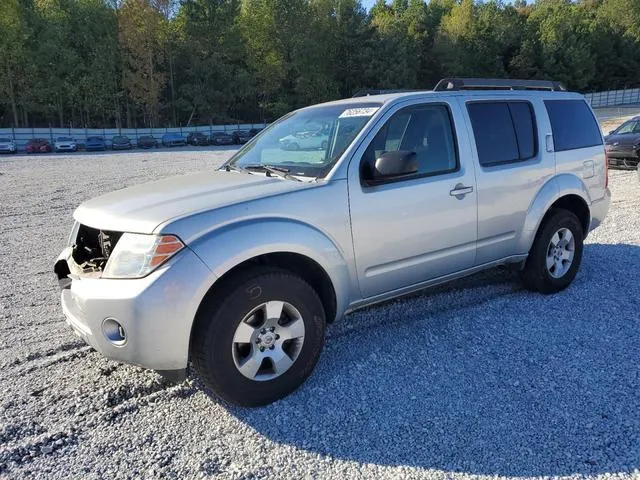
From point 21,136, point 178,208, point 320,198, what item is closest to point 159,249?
point 178,208

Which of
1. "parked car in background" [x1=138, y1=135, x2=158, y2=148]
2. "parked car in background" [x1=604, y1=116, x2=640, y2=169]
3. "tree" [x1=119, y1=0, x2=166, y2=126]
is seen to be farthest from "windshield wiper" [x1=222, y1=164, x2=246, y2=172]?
"tree" [x1=119, y1=0, x2=166, y2=126]

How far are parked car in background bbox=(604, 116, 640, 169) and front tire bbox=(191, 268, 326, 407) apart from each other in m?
13.5

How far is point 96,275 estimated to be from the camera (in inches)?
124

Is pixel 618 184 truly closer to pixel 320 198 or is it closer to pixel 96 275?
pixel 320 198

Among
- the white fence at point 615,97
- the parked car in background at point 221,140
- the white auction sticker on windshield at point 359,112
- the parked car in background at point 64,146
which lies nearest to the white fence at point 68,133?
the parked car in background at point 221,140

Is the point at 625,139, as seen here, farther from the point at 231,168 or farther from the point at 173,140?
the point at 173,140

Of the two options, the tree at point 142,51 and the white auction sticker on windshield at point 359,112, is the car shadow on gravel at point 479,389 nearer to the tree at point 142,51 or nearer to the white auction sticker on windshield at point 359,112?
the white auction sticker on windshield at point 359,112

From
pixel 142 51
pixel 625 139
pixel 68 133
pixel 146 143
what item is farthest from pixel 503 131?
pixel 142 51

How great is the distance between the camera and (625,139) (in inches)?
555

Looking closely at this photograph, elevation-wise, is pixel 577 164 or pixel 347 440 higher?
pixel 577 164

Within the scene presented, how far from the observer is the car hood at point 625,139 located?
1381 cm

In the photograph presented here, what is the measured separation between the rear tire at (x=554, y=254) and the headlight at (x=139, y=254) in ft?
11.1

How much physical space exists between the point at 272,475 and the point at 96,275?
5.07 ft

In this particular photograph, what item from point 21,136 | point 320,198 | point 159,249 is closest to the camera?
point 159,249
